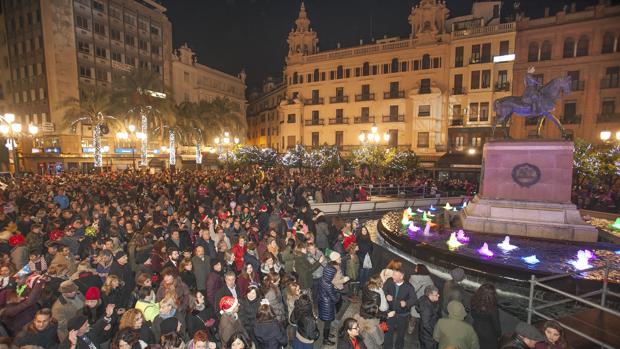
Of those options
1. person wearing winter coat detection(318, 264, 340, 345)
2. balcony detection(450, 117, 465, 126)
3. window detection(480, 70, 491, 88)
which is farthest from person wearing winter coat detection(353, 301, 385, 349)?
window detection(480, 70, 491, 88)

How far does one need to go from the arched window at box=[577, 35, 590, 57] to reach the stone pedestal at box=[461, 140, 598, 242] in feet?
97.5

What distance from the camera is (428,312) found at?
5.14 metres

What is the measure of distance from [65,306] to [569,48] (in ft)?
143

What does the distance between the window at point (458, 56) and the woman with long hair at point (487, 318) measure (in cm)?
3843

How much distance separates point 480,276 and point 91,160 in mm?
46851

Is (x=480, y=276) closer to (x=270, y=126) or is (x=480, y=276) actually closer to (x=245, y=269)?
(x=245, y=269)

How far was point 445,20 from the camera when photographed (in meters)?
40.5

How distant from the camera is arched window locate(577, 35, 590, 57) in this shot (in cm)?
3215

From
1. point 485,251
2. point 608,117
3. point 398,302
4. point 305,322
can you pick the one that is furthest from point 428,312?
point 608,117

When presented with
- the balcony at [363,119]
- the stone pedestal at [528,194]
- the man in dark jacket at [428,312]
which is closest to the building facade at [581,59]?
the balcony at [363,119]

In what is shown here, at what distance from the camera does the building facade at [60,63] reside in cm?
4022

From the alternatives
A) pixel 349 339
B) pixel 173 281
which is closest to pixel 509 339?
pixel 349 339

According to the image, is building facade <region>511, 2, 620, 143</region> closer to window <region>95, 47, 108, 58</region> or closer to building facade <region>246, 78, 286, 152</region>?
building facade <region>246, 78, 286, 152</region>

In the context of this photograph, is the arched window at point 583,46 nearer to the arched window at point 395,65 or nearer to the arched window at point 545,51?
the arched window at point 545,51
